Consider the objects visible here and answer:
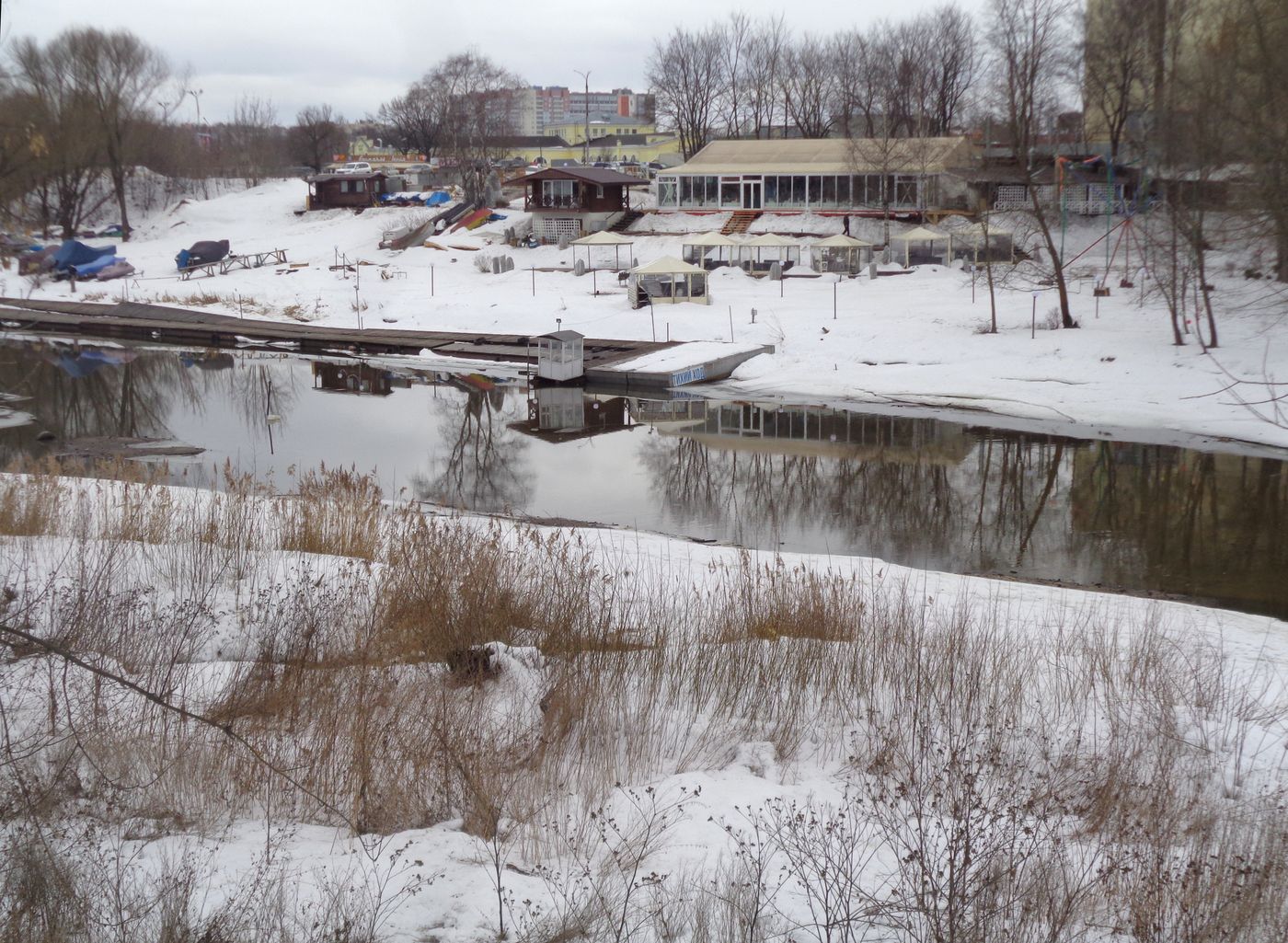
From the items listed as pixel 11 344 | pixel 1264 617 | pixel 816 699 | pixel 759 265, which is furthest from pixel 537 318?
pixel 816 699

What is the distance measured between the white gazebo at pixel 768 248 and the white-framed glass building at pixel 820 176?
4.36m

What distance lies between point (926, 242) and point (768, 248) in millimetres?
6508

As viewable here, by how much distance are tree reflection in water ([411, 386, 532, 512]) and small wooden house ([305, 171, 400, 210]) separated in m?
38.6

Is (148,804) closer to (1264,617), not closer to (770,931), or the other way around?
(770,931)

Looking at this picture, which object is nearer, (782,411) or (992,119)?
(782,411)

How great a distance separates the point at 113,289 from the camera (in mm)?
51250

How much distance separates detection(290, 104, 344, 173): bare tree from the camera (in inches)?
3656

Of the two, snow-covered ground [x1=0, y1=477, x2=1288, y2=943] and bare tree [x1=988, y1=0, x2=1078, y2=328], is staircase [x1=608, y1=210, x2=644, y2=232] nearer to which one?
bare tree [x1=988, y1=0, x2=1078, y2=328]

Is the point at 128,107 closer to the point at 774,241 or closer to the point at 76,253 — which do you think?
the point at 76,253

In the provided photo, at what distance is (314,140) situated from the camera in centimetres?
9081

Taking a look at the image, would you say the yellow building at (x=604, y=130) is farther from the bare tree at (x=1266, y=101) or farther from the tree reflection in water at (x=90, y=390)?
the bare tree at (x=1266, y=101)

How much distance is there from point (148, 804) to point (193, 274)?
52452mm

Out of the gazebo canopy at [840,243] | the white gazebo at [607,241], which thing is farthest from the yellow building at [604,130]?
the gazebo canopy at [840,243]

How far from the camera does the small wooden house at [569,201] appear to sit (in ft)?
174
